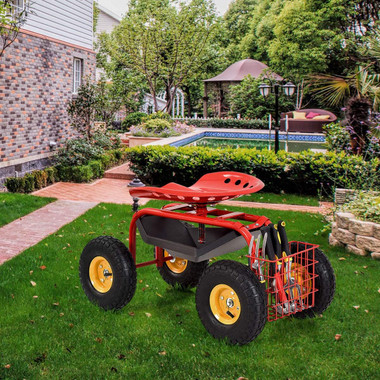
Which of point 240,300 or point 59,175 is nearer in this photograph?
point 240,300

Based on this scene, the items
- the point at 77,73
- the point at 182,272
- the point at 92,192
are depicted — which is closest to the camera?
the point at 182,272

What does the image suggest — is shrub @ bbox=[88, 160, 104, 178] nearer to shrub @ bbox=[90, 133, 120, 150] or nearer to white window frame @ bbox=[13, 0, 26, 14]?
shrub @ bbox=[90, 133, 120, 150]

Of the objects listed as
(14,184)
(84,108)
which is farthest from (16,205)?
(84,108)

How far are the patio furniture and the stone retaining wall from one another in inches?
698

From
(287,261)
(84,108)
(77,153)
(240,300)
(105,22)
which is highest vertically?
(105,22)

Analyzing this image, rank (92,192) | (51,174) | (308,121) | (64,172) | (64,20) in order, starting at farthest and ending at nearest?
(308,121) → (64,20) → (64,172) → (51,174) → (92,192)

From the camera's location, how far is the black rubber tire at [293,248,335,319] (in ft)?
13.9

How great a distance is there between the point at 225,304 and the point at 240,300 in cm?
27

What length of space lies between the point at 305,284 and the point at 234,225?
0.95 metres

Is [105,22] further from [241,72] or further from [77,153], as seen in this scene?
[77,153]

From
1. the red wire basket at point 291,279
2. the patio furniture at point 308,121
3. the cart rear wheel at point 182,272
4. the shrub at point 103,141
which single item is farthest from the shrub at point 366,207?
the patio furniture at point 308,121

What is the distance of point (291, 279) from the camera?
4.14m

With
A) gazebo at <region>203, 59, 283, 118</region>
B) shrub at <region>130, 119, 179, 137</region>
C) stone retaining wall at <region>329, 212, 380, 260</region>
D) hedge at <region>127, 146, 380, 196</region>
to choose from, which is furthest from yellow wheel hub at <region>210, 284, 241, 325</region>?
gazebo at <region>203, 59, 283, 118</region>

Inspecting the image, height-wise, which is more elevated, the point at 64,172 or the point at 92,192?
the point at 64,172
